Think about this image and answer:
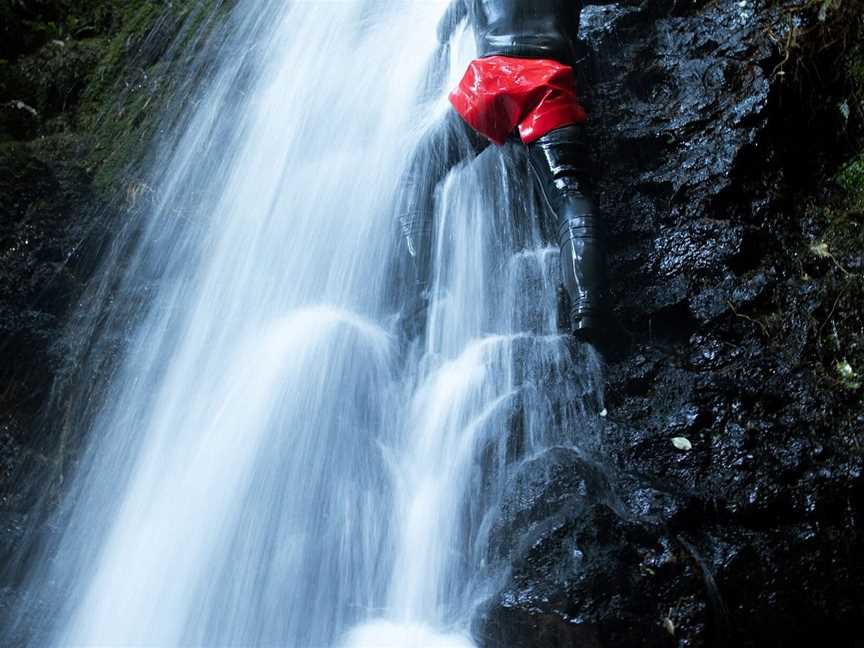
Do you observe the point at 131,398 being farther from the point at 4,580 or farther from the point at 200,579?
the point at 200,579

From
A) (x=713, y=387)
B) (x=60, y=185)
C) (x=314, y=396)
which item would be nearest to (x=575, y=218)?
(x=713, y=387)

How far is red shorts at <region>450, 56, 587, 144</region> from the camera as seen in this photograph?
4.83m

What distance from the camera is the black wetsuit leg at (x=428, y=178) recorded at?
5430 millimetres

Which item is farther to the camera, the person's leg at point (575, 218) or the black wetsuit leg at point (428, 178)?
the black wetsuit leg at point (428, 178)

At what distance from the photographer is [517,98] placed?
193 inches

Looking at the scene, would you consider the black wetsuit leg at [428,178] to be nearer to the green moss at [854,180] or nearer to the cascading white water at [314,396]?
the cascading white water at [314,396]

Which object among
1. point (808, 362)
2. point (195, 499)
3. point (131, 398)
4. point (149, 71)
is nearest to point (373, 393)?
point (195, 499)

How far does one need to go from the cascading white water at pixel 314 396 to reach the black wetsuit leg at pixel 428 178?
0.16 m

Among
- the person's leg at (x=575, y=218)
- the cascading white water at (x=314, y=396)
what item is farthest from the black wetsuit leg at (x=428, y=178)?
the person's leg at (x=575, y=218)

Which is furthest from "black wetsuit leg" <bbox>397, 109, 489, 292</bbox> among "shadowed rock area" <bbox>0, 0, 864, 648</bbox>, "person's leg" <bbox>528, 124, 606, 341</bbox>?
"shadowed rock area" <bbox>0, 0, 864, 648</bbox>

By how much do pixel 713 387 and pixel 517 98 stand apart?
228 cm

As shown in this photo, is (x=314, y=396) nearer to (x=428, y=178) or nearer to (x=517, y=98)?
(x=428, y=178)

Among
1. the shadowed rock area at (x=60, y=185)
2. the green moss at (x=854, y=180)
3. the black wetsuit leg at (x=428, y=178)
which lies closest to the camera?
the green moss at (x=854, y=180)

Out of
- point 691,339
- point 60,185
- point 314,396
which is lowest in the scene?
point 691,339
